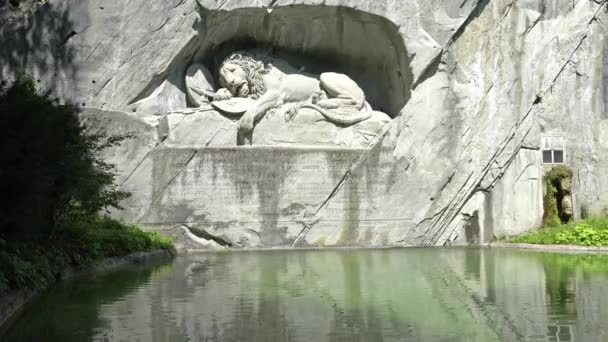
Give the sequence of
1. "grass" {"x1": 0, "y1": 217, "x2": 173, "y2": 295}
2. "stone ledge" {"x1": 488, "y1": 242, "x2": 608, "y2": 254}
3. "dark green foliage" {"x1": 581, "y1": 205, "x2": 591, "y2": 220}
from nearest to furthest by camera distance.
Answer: "grass" {"x1": 0, "y1": 217, "x2": 173, "y2": 295} → "stone ledge" {"x1": 488, "y1": 242, "x2": 608, "y2": 254} → "dark green foliage" {"x1": 581, "y1": 205, "x2": 591, "y2": 220}

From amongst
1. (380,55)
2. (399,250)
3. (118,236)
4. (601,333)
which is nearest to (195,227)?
(118,236)

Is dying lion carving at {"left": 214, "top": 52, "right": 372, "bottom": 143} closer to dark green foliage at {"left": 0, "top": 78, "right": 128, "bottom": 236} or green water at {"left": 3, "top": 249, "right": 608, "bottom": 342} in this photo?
green water at {"left": 3, "top": 249, "right": 608, "bottom": 342}

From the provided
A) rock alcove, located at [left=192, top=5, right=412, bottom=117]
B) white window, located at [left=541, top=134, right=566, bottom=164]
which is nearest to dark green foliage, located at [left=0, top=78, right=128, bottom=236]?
rock alcove, located at [left=192, top=5, right=412, bottom=117]

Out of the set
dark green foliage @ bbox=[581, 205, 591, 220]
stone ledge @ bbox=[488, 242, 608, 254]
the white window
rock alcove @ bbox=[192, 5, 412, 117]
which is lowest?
stone ledge @ bbox=[488, 242, 608, 254]

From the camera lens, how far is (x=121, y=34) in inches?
588

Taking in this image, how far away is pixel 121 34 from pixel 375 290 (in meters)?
8.71

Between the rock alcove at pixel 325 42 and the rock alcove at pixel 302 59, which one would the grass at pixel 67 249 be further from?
the rock alcove at pixel 325 42

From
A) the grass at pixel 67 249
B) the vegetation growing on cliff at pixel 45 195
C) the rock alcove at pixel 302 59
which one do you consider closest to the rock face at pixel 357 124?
the rock alcove at pixel 302 59

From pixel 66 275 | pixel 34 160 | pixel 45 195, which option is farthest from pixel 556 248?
pixel 34 160

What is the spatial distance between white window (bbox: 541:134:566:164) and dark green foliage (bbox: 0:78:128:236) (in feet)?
33.0

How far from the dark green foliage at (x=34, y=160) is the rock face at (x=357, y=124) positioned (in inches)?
183

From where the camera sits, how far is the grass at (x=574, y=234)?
13.9 m

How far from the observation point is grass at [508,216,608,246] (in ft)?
45.5

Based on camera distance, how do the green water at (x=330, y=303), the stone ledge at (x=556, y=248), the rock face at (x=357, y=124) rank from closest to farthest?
the green water at (x=330, y=303)
the stone ledge at (x=556, y=248)
the rock face at (x=357, y=124)
